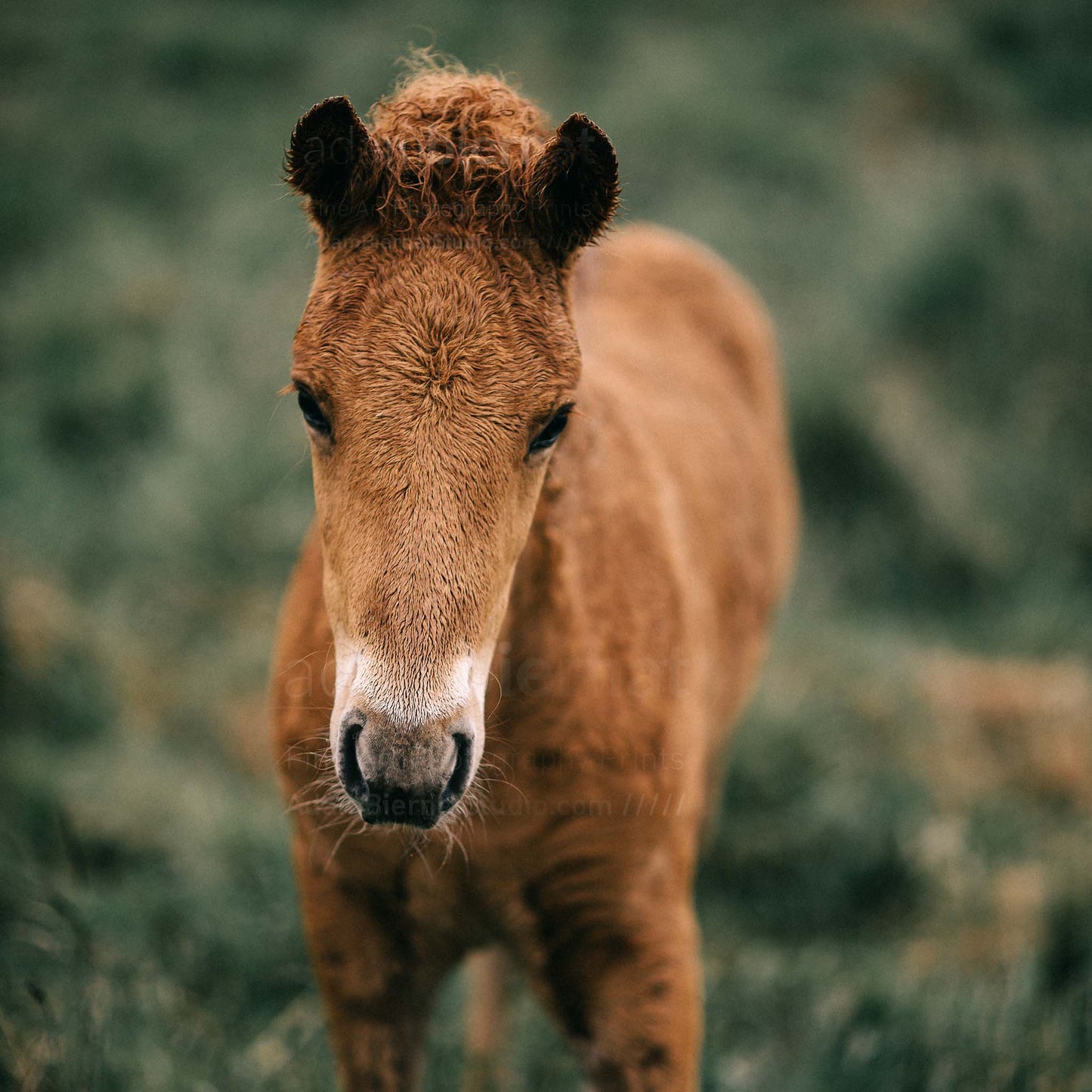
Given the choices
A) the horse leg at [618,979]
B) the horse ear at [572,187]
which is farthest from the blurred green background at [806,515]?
the horse ear at [572,187]

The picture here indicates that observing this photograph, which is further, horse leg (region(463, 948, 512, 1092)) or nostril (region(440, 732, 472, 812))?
horse leg (region(463, 948, 512, 1092))

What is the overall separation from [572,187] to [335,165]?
1.45 ft

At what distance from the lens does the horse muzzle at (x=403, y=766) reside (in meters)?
1.51

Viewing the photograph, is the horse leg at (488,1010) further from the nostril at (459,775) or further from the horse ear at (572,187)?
the horse ear at (572,187)

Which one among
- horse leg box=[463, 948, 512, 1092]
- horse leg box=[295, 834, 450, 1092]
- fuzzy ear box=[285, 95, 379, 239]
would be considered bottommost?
horse leg box=[463, 948, 512, 1092]

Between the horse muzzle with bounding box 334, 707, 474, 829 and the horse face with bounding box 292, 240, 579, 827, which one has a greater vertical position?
the horse face with bounding box 292, 240, 579, 827

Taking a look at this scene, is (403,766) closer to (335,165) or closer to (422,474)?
(422,474)

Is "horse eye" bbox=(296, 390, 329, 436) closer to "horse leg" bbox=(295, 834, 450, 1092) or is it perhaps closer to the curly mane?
the curly mane

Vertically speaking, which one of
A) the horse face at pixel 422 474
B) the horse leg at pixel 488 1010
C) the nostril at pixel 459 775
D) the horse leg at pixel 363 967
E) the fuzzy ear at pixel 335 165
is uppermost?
the fuzzy ear at pixel 335 165

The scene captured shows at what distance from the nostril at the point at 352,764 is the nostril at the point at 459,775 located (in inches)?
Answer: 5.1

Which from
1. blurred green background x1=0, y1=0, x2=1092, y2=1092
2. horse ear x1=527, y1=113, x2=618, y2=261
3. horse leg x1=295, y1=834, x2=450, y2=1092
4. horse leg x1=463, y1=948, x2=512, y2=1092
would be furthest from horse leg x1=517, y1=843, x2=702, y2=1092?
horse ear x1=527, y1=113, x2=618, y2=261

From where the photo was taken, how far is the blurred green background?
319 centimetres

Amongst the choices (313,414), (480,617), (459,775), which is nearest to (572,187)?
(313,414)

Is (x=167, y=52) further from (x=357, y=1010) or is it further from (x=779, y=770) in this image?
(x=357, y=1010)
